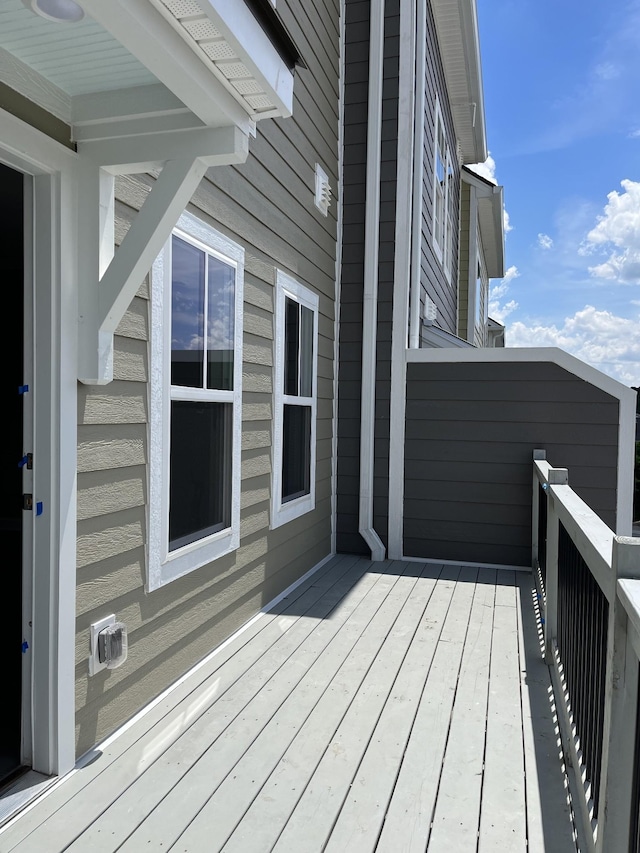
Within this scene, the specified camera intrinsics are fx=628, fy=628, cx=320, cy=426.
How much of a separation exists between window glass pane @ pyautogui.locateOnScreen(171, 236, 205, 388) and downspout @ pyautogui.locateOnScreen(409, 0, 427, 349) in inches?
113

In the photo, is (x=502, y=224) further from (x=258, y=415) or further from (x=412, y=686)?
(x=412, y=686)

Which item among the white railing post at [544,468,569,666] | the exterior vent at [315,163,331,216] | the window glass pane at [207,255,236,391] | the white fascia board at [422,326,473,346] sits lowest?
the white railing post at [544,468,569,666]

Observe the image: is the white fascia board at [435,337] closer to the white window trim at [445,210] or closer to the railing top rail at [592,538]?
the white window trim at [445,210]

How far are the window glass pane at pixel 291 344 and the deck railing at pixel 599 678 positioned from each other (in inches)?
74.9

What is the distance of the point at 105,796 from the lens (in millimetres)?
1931

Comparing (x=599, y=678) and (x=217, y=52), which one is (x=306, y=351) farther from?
(x=599, y=678)

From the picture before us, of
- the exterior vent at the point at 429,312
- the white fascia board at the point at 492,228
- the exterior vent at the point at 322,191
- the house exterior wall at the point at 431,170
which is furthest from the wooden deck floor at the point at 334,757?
the white fascia board at the point at 492,228

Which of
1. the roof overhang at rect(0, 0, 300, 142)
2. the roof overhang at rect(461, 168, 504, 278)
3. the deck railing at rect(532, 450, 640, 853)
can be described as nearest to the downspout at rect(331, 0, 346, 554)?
the deck railing at rect(532, 450, 640, 853)

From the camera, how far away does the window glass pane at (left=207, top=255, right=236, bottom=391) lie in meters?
2.94

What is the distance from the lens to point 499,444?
16.5 feet

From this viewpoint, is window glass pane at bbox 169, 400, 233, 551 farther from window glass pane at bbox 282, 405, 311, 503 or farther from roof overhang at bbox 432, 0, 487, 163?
roof overhang at bbox 432, 0, 487, 163

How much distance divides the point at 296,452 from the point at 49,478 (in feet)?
8.11

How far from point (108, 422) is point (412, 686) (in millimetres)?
1752

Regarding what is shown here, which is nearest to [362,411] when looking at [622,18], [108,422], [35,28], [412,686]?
[412,686]
